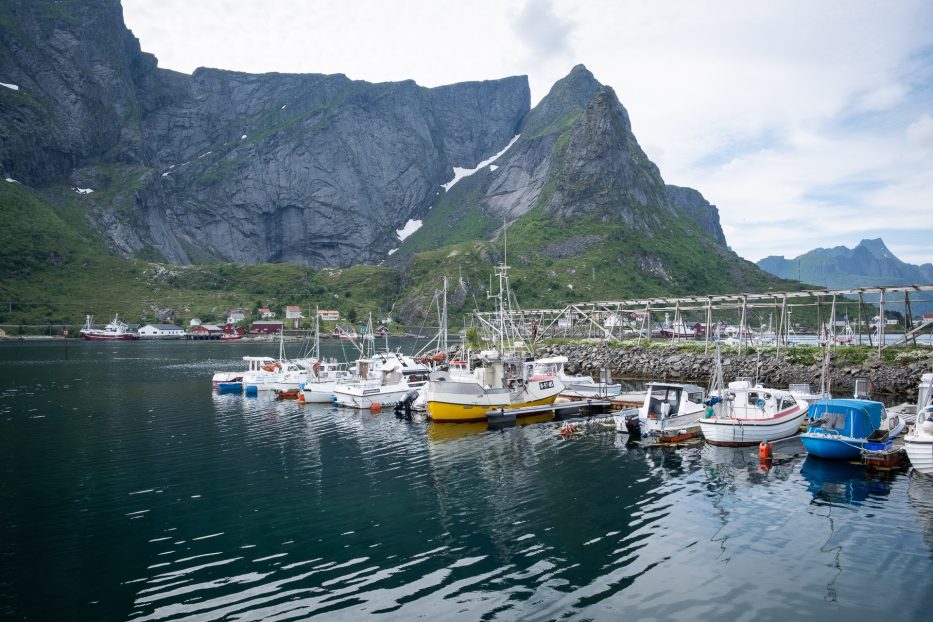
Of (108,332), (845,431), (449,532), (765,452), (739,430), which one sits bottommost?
(449,532)

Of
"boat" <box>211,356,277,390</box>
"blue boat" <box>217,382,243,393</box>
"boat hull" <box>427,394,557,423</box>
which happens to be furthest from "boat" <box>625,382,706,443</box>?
"boat" <box>211,356,277,390</box>

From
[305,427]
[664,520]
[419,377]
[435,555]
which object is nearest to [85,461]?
[305,427]

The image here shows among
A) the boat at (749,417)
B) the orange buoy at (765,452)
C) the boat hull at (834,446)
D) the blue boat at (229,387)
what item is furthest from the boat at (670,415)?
the blue boat at (229,387)

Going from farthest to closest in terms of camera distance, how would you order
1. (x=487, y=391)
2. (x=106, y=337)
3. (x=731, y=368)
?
1. (x=106, y=337)
2. (x=731, y=368)
3. (x=487, y=391)

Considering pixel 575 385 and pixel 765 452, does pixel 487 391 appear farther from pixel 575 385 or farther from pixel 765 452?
pixel 765 452

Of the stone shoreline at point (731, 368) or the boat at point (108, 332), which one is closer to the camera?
the stone shoreline at point (731, 368)

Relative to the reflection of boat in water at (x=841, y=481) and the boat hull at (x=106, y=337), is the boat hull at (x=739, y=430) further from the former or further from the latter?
the boat hull at (x=106, y=337)

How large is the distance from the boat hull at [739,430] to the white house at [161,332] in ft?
631

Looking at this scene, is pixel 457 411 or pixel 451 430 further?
pixel 457 411

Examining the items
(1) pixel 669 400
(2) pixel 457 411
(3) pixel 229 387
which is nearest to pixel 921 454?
(1) pixel 669 400

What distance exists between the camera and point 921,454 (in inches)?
1065

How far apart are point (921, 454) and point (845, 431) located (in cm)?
450

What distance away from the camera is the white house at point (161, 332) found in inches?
7451

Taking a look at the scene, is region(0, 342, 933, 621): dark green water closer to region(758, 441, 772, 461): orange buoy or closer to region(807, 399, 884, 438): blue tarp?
region(758, 441, 772, 461): orange buoy
